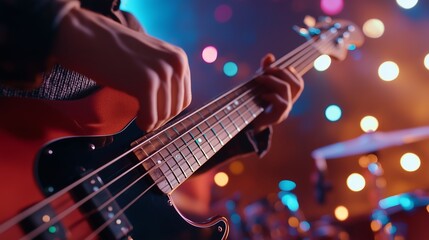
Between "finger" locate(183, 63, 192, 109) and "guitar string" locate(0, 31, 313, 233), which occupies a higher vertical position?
"finger" locate(183, 63, 192, 109)

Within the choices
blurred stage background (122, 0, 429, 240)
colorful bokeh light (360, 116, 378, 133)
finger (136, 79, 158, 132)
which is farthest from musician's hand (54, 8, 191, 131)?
colorful bokeh light (360, 116, 378, 133)

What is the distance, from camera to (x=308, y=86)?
77.8 inches

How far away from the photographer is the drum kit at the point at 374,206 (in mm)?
1845

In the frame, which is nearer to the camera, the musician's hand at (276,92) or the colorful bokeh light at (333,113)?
the musician's hand at (276,92)

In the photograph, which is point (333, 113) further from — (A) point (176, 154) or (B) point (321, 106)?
(A) point (176, 154)

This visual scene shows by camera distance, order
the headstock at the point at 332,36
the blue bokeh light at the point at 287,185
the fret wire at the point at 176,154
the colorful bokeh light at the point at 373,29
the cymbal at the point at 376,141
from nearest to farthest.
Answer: the fret wire at the point at 176,154 → the headstock at the point at 332,36 → the cymbal at the point at 376,141 → the colorful bokeh light at the point at 373,29 → the blue bokeh light at the point at 287,185

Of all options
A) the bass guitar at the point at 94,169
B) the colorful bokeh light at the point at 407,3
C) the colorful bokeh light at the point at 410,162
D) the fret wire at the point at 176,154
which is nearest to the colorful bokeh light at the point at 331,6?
the colorful bokeh light at the point at 407,3

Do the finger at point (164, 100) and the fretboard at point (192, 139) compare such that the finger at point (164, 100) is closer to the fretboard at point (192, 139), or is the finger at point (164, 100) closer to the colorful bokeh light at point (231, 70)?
the fretboard at point (192, 139)

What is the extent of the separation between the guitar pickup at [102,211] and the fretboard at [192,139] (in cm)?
9

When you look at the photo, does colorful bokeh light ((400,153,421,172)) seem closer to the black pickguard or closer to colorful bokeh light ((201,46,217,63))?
colorful bokeh light ((201,46,217,63))

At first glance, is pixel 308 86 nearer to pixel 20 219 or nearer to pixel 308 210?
pixel 308 210

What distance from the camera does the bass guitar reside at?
0.43 metres

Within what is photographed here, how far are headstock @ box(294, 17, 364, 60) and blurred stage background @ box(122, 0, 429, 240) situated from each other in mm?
397

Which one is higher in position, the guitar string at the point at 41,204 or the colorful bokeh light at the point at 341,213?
the guitar string at the point at 41,204
